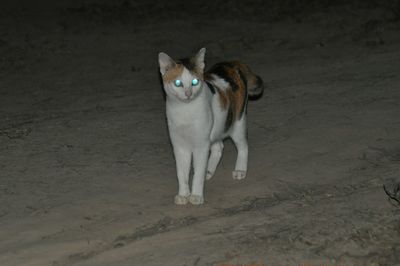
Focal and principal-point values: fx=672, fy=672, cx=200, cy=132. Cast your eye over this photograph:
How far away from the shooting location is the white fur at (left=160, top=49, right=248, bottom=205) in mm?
5094

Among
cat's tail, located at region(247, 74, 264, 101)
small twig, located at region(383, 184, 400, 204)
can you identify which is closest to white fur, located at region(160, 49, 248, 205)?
cat's tail, located at region(247, 74, 264, 101)

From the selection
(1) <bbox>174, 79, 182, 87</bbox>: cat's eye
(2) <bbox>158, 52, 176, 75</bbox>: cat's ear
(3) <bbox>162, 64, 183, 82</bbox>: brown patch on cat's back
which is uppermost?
(2) <bbox>158, 52, 176, 75</bbox>: cat's ear

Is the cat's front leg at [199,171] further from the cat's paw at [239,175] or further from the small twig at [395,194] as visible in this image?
the small twig at [395,194]

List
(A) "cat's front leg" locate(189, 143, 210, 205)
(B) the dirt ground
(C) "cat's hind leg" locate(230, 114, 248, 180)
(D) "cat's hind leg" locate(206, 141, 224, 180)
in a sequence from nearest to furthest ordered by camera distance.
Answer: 1. (B) the dirt ground
2. (A) "cat's front leg" locate(189, 143, 210, 205)
3. (C) "cat's hind leg" locate(230, 114, 248, 180)
4. (D) "cat's hind leg" locate(206, 141, 224, 180)

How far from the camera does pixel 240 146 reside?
5941 mm

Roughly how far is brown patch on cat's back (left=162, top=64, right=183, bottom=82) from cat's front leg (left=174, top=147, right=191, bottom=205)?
611 millimetres

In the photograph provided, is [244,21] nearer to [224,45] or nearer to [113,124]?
[224,45]

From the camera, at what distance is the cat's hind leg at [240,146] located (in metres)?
5.88

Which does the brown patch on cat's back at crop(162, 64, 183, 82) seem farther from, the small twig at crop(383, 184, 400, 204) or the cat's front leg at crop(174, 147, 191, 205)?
the small twig at crop(383, 184, 400, 204)

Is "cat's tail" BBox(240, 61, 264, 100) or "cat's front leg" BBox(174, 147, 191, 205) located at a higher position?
"cat's tail" BBox(240, 61, 264, 100)

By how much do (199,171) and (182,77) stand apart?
0.81m

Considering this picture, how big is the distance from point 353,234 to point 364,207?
506 millimetres

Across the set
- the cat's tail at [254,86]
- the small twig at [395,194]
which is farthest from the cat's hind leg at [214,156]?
the small twig at [395,194]

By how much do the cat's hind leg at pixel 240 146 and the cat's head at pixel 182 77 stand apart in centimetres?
89
